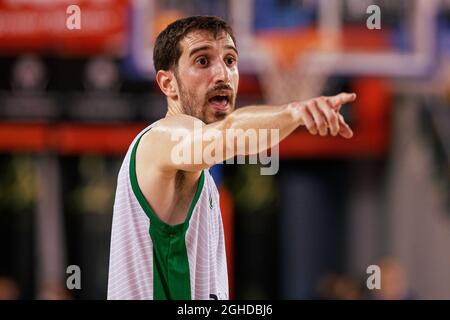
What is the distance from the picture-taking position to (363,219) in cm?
1052

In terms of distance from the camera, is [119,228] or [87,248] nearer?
[119,228]

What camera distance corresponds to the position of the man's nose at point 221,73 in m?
2.78

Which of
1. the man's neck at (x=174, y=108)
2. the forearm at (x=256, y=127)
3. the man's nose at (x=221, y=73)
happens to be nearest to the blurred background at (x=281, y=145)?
the man's neck at (x=174, y=108)

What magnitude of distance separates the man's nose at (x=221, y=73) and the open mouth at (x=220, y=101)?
0.04 metres

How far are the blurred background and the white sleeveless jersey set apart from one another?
562 cm

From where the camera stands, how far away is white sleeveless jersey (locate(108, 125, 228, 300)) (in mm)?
2768

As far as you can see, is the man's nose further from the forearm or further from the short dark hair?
the forearm

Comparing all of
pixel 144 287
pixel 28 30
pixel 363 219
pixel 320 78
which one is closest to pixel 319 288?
pixel 363 219

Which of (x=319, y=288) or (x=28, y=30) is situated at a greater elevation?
(x=28, y=30)

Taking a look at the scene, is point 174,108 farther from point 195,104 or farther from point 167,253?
point 167,253

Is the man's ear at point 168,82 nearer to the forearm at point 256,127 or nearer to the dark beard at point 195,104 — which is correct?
the dark beard at point 195,104

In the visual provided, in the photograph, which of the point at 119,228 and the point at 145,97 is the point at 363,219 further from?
the point at 119,228

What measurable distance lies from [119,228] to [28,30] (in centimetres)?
703

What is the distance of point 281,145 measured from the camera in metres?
9.88
